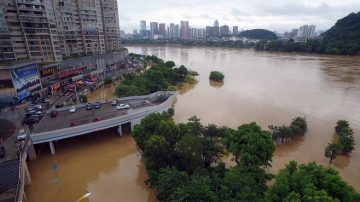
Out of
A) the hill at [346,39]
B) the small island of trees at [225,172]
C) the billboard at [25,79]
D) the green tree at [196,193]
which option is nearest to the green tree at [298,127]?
the small island of trees at [225,172]

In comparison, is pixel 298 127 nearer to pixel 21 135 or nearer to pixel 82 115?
pixel 82 115

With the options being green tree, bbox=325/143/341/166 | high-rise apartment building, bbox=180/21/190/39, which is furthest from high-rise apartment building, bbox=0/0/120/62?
high-rise apartment building, bbox=180/21/190/39

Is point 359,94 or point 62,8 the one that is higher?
point 62,8

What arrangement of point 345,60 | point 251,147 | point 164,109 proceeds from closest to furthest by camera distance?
1. point 251,147
2. point 164,109
3. point 345,60

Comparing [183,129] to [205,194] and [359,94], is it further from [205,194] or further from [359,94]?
[359,94]

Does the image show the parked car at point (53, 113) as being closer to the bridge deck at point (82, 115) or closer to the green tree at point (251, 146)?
the bridge deck at point (82, 115)

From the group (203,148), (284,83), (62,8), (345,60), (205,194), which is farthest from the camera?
(345,60)

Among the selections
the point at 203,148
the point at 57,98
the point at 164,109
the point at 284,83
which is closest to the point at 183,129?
the point at 203,148
